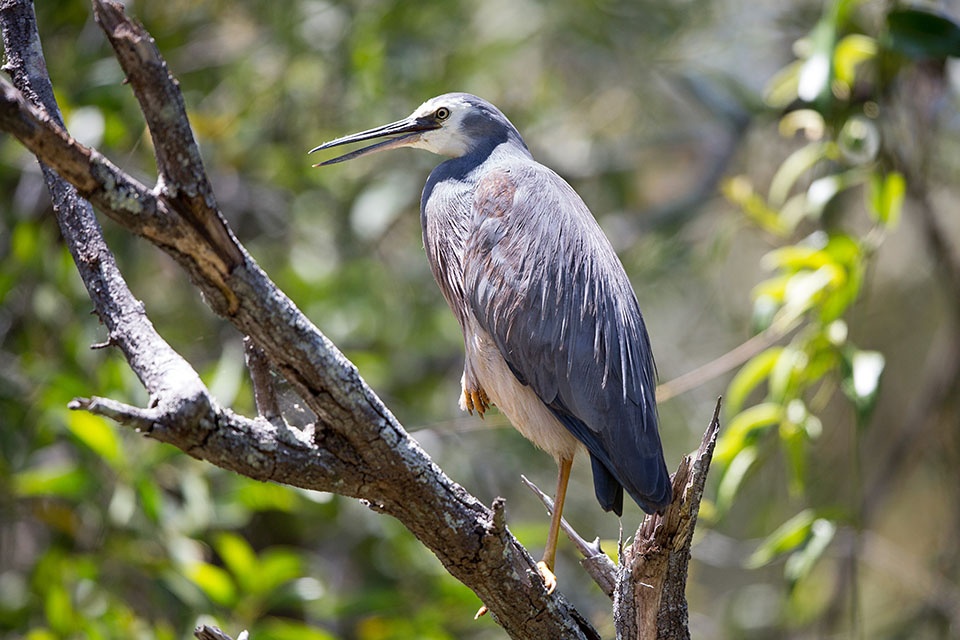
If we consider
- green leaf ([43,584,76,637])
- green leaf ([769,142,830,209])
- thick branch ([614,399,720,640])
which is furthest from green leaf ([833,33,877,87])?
green leaf ([43,584,76,637])

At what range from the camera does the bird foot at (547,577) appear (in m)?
1.99

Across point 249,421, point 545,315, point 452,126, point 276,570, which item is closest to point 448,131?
point 452,126

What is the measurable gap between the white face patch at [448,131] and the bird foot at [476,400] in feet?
2.12

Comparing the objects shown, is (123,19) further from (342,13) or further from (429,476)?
(342,13)

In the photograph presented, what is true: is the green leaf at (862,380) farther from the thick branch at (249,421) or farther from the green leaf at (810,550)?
the thick branch at (249,421)

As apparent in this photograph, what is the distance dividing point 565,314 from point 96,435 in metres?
1.81

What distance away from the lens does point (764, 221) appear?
133 inches

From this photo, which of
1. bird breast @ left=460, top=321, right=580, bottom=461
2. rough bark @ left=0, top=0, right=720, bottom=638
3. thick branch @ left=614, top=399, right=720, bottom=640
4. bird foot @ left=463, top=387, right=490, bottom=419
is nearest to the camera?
rough bark @ left=0, top=0, right=720, bottom=638

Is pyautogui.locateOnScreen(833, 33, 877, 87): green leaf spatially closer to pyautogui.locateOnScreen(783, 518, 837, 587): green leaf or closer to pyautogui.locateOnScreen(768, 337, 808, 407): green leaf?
pyautogui.locateOnScreen(768, 337, 808, 407): green leaf

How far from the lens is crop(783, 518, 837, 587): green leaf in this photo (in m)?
2.62

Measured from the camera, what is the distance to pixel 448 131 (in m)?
2.67

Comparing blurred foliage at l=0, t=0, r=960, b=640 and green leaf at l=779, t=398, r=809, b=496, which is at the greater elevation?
blurred foliage at l=0, t=0, r=960, b=640

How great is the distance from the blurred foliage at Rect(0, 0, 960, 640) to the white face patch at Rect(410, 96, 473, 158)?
0.94 meters

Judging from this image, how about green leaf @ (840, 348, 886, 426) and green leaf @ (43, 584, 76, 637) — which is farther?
green leaf @ (43, 584, 76, 637)
